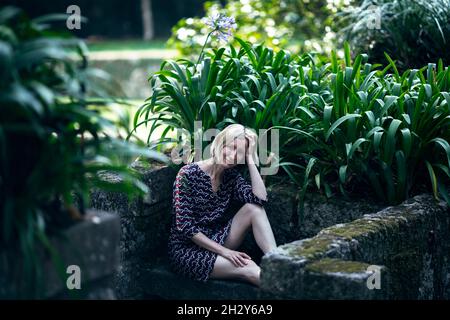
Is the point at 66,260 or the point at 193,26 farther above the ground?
the point at 193,26

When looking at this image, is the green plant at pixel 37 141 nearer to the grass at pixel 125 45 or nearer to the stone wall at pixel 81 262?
the stone wall at pixel 81 262

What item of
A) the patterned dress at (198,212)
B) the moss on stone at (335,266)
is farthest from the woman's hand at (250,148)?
the moss on stone at (335,266)

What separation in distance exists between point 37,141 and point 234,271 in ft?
5.09

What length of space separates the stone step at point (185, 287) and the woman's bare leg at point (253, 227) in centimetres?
23

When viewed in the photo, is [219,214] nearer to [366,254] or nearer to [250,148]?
[250,148]

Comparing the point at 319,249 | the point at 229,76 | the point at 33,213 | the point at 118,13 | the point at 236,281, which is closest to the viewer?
the point at 33,213

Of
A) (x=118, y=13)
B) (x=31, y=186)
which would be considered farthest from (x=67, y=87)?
(x=118, y=13)

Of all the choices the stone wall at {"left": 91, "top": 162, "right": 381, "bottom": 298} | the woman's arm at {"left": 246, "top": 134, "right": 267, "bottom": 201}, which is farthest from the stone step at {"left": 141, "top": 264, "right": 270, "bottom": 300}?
the woman's arm at {"left": 246, "top": 134, "right": 267, "bottom": 201}

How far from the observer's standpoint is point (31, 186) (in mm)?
2520

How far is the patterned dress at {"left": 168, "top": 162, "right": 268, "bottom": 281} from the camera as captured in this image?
3.92 metres

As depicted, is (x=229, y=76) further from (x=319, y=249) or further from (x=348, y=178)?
(x=319, y=249)

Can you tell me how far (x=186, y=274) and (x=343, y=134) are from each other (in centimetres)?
109

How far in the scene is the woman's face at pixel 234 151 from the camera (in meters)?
3.91

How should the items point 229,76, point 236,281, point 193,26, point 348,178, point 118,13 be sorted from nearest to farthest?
point 236,281
point 348,178
point 229,76
point 193,26
point 118,13
